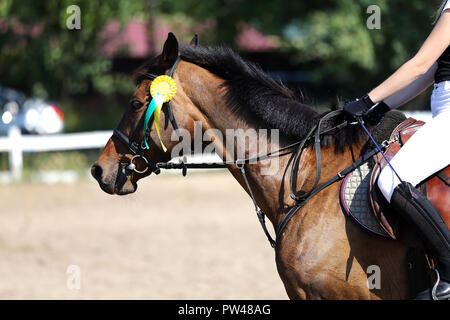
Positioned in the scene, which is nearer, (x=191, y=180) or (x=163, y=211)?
(x=163, y=211)

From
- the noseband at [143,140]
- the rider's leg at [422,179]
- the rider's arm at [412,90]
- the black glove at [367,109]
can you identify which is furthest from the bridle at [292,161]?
the rider's arm at [412,90]

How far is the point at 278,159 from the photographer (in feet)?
11.3

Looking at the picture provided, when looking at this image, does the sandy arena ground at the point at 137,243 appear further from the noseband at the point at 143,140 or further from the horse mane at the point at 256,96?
the horse mane at the point at 256,96

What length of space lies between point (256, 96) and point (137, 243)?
211 inches

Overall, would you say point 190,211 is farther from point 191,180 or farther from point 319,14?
point 319,14

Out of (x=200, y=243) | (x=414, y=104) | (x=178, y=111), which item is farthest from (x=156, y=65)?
(x=414, y=104)

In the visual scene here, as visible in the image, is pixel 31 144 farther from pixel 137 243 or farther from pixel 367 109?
pixel 367 109

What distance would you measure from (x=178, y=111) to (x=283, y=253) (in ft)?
3.30

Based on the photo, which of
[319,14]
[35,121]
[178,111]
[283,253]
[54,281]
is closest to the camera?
[283,253]

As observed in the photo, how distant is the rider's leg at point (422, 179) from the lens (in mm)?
2947

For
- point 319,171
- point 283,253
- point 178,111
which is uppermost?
point 178,111

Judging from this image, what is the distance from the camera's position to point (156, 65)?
11.5 feet

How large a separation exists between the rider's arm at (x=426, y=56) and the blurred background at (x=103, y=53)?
22.3ft

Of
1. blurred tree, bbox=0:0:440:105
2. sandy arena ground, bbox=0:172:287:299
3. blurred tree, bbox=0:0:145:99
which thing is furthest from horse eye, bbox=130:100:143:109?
blurred tree, bbox=0:0:145:99
